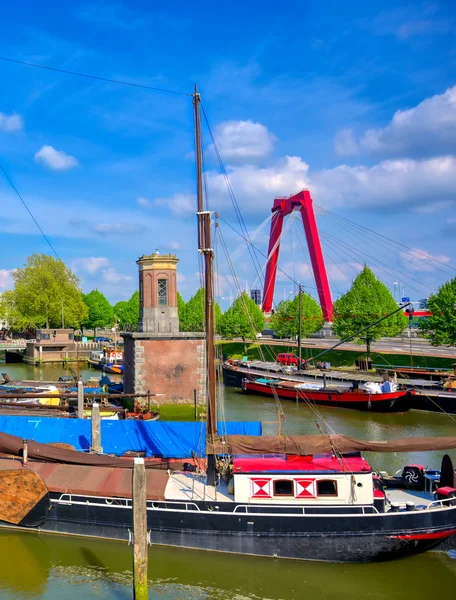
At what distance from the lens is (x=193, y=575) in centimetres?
1658

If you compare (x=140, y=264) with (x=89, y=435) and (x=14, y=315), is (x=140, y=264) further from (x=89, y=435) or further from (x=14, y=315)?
(x=14, y=315)

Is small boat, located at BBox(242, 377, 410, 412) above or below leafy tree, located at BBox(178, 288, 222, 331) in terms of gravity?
below

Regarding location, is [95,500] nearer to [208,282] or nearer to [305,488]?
[305,488]

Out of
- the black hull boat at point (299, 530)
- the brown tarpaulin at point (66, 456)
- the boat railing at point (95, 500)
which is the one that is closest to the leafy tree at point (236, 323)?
the brown tarpaulin at point (66, 456)

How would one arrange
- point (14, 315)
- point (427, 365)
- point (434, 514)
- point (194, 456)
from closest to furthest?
point (434, 514) < point (194, 456) < point (427, 365) < point (14, 315)

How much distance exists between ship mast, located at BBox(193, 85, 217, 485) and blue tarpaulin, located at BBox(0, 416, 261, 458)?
3.03m

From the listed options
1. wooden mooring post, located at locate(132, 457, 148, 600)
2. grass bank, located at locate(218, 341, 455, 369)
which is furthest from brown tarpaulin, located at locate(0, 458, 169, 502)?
grass bank, located at locate(218, 341, 455, 369)

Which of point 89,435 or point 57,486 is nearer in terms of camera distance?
point 57,486

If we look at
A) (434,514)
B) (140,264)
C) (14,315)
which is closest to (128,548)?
(434,514)

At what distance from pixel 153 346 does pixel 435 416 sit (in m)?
20.6

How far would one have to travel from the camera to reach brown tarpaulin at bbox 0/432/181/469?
20.1 metres

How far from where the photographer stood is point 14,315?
93.4 meters

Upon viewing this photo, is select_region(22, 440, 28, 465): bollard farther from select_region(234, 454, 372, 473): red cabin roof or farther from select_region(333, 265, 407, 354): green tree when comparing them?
select_region(333, 265, 407, 354): green tree

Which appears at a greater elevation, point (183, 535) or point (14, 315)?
point (14, 315)
